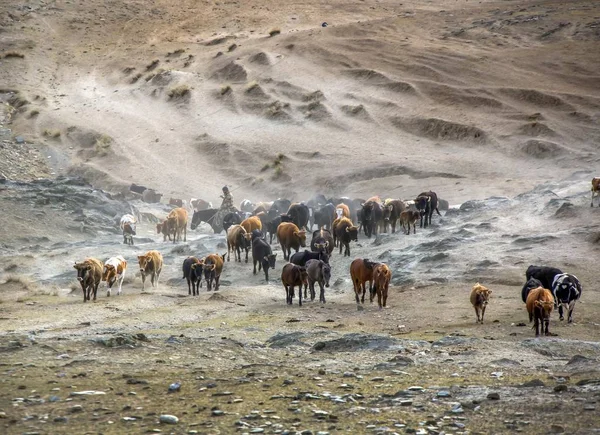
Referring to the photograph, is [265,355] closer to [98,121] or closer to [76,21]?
[98,121]

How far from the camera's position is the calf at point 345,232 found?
32281 millimetres

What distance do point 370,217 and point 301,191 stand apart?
57.7 feet

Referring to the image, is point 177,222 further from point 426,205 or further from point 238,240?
point 426,205

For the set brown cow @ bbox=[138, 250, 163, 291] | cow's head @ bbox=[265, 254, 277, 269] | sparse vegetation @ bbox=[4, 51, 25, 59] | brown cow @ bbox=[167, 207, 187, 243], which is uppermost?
sparse vegetation @ bbox=[4, 51, 25, 59]

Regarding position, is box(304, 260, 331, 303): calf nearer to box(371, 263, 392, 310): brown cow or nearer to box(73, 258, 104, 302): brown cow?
box(371, 263, 392, 310): brown cow

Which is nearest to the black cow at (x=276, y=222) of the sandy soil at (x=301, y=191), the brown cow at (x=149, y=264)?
the sandy soil at (x=301, y=191)

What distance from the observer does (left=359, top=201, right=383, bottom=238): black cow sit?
3581 centimetres

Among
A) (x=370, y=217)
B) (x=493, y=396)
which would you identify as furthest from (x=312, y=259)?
(x=493, y=396)

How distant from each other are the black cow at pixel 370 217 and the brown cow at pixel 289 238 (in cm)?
396

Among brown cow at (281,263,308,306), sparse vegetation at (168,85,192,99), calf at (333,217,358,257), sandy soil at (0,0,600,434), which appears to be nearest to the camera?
sandy soil at (0,0,600,434)

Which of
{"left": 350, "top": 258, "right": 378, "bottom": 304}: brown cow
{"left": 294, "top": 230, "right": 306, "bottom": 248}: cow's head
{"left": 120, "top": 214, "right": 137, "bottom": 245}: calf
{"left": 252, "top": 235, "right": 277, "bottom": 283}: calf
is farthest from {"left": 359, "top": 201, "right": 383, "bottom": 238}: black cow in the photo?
{"left": 350, "top": 258, "right": 378, "bottom": 304}: brown cow

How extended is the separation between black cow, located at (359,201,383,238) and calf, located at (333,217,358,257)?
2701 millimetres

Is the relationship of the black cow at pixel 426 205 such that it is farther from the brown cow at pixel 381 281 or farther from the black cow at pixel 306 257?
the brown cow at pixel 381 281

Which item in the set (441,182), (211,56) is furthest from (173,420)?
(211,56)
